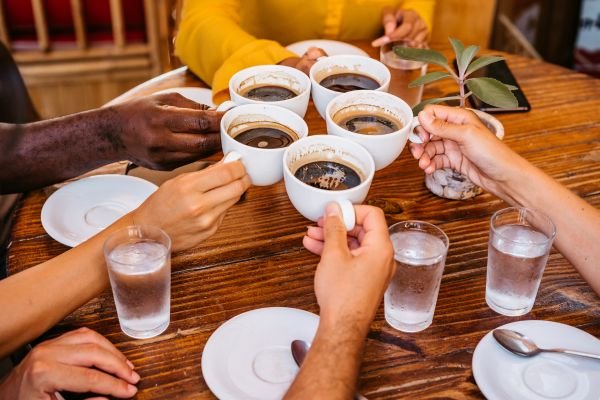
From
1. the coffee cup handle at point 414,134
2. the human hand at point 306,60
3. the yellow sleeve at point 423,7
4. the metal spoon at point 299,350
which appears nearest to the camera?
the metal spoon at point 299,350

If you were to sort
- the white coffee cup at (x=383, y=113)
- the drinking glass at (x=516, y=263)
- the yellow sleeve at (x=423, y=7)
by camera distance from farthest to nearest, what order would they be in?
the yellow sleeve at (x=423, y=7), the white coffee cup at (x=383, y=113), the drinking glass at (x=516, y=263)

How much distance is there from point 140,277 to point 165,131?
0.45 m

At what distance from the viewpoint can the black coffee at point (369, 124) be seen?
1.35m

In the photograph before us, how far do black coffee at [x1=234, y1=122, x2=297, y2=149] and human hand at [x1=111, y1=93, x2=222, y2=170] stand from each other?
0.29 feet

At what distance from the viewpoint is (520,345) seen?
3.57 feet

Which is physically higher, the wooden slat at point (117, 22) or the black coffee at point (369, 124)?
the black coffee at point (369, 124)

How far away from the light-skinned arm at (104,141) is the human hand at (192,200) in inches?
10.1

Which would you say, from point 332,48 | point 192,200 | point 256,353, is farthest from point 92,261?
point 332,48

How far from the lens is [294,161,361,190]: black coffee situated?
121 centimetres

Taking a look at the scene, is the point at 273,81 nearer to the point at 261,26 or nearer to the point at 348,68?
the point at 348,68

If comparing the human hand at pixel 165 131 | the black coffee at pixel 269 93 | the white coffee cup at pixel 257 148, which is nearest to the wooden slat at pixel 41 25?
the human hand at pixel 165 131

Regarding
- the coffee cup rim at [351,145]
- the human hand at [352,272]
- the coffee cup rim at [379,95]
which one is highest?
the coffee cup rim at [379,95]

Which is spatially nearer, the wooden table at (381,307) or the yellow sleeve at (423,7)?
the wooden table at (381,307)

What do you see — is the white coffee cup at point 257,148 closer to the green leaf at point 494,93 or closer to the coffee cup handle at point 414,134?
the coffee cup handle at point 414,134
